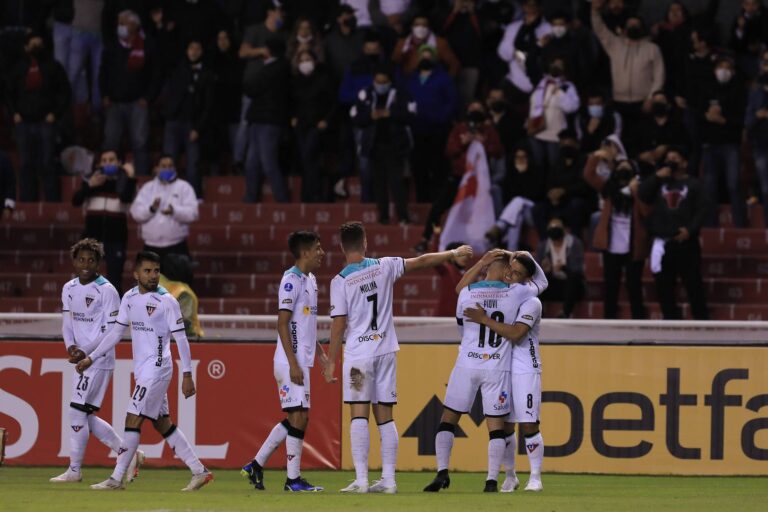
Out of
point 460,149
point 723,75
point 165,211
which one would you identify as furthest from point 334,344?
point 723,75

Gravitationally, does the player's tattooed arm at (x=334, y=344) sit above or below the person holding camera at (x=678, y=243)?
below

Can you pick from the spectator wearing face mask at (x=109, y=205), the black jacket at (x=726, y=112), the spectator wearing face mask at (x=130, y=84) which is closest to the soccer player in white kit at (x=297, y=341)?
the spectator wearing face mask at (x=109, y=205)

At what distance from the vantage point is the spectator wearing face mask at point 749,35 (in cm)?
2222

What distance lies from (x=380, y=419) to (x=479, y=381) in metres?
1.03

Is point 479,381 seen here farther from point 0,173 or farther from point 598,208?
point 0,173

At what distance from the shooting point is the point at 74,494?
12312 millimetres

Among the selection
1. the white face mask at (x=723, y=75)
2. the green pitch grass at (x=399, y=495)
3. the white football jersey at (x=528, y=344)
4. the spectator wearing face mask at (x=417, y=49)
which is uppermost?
the spectator wearing face mask at (x=417, y=49)

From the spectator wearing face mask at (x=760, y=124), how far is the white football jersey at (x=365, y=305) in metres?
9.53

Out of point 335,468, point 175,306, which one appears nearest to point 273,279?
point 335,468

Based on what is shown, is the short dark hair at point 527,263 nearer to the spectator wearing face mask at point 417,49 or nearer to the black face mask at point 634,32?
the spectator wearing face mask at point 417,49

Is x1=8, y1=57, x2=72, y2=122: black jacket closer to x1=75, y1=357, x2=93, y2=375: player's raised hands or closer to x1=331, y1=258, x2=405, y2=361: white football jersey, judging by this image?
x1=75, y1=357, x2=93, y2=375: player's raised hands

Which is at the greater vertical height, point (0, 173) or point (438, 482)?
point (0, 173)

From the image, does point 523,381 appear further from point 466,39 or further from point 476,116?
point 466,39

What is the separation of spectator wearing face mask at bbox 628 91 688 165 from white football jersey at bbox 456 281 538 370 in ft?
25.7
